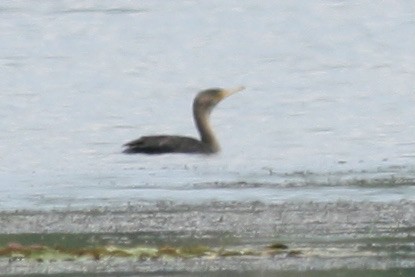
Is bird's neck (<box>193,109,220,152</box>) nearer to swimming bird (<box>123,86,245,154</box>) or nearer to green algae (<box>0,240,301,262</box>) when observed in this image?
swimming bird (<box>123,86,245,154</box>)

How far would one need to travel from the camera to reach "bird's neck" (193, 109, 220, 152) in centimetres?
2000

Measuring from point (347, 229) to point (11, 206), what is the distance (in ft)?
8.78

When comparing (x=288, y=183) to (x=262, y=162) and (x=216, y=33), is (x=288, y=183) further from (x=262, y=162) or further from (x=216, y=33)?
(x=216, y=33)

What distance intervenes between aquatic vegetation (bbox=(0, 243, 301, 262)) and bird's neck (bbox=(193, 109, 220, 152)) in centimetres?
701

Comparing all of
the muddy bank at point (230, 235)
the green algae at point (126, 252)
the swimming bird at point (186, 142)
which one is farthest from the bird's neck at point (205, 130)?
the green algae at point (126, 252)

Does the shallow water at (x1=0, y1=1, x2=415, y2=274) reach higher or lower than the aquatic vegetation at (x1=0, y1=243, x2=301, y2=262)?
lower

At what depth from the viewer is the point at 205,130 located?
2075 centimetres

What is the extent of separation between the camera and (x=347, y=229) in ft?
45.0

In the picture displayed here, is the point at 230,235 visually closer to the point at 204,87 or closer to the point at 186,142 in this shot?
the point at 186,142

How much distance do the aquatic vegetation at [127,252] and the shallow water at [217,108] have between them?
8.06 feet

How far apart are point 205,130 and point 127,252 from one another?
8097 millimetres

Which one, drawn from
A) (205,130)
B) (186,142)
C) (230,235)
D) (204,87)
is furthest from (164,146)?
(204,87)

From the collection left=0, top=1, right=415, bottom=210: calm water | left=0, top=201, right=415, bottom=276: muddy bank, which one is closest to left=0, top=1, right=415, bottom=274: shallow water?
left=0, top=1, right=415, bottom=210: calm water

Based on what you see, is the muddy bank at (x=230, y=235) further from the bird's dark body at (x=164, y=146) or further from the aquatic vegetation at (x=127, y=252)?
the bird's dark body at (x=164, y=146)
